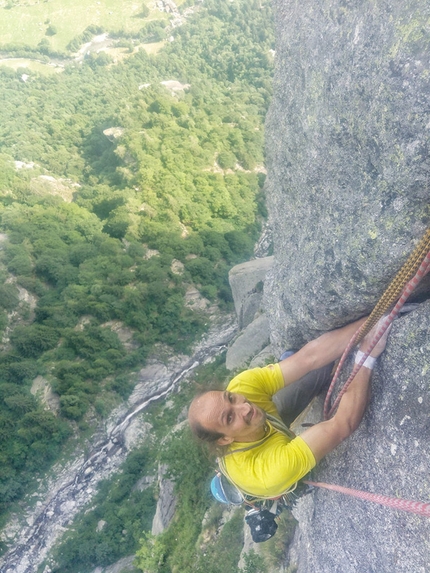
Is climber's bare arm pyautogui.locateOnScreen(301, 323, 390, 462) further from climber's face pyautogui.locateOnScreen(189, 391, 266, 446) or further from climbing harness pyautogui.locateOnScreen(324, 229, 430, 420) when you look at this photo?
climber's face pyautogui.locateOnScreen(189, 391, 266, 446)

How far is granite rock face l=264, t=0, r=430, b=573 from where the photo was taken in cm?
266

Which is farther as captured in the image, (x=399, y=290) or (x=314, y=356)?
(x=314, y=356)

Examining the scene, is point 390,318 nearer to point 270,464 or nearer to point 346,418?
point 346,418

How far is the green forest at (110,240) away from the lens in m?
23.9

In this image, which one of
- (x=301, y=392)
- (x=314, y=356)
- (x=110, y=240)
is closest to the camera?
(x=314, y=356)

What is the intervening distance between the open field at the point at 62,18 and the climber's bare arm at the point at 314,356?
3491 inches

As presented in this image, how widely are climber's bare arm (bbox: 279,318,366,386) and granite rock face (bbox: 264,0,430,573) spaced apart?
0.14 meters

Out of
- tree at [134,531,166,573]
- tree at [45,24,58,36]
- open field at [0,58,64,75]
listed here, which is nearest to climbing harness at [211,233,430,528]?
tree at [134,531,166,573]

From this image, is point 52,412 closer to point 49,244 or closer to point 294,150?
point 49,244

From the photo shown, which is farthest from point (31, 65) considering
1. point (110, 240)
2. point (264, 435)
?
point (264, 435)

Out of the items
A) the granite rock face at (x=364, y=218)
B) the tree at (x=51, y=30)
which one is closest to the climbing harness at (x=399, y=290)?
the granite rock face at (x=364, y=218)

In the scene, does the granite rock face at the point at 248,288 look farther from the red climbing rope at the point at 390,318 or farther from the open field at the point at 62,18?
the open field at the point at 62,18

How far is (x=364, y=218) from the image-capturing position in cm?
308

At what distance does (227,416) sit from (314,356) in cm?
132
